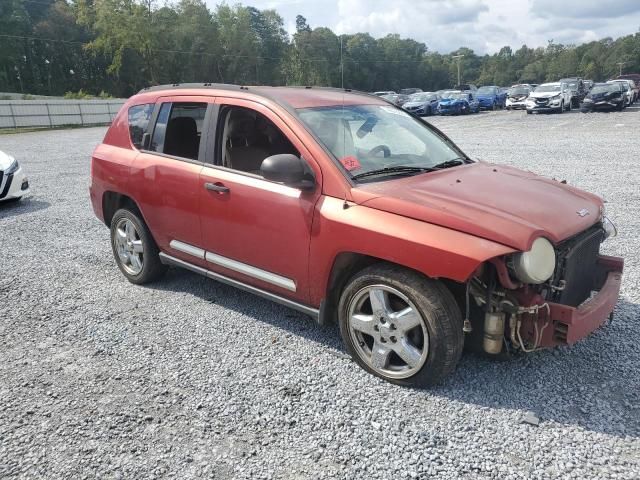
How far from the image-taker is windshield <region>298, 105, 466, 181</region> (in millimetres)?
3588

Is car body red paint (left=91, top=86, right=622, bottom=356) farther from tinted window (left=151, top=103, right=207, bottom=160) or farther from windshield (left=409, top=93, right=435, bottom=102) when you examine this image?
windshield (left=409, top=93, right=435, bottom=102)

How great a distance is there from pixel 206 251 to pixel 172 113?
4.27ft

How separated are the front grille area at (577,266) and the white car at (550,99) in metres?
28.3

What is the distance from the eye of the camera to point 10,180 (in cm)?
859

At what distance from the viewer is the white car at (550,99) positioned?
28.7 metres

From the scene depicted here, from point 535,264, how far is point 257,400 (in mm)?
1773

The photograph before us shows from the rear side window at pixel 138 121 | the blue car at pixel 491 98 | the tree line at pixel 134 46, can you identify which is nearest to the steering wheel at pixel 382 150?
the rear side window at pixel 138 121

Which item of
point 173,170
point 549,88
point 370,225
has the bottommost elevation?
point 549,88

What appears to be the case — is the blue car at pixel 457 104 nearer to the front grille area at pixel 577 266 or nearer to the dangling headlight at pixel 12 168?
the dangling headlight at pixel 12 168

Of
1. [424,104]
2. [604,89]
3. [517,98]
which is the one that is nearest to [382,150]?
[604,89]

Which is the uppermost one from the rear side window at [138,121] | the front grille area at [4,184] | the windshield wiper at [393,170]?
the rear side window at [138,121]

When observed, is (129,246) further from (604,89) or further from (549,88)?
(549,88)

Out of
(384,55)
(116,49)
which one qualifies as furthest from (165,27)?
(384,55)

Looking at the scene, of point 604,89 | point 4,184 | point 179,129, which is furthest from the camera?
point 604,89
